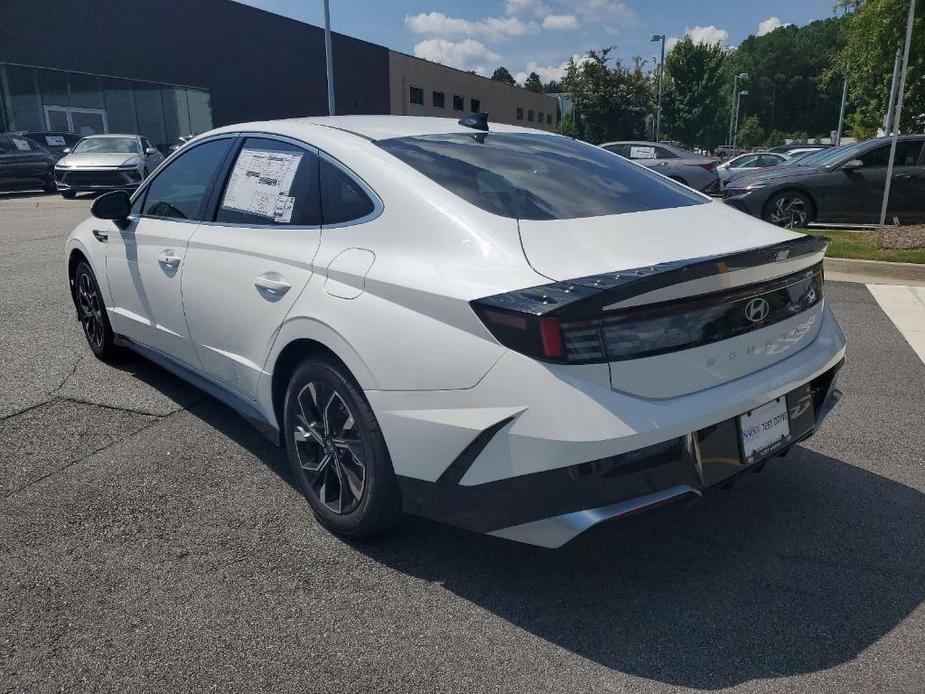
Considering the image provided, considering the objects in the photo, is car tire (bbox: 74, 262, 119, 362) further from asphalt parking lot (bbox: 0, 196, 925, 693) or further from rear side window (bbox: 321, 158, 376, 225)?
rear side window (bbox: 321, 158, 376, 225)

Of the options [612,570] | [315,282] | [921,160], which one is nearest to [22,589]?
[315,282]

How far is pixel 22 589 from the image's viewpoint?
2594 millimetres

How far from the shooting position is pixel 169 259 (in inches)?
148

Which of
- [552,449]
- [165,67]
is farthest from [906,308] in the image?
[165,67]

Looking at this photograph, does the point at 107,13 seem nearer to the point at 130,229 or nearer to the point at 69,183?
the point at 69,183

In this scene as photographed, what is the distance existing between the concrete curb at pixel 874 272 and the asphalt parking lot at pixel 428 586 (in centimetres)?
507

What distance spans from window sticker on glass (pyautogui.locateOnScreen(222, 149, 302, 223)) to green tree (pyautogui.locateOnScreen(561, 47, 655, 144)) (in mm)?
55314

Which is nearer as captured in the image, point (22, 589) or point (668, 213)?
point (22, 589)

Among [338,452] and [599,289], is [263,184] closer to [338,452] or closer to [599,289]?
[338,452]

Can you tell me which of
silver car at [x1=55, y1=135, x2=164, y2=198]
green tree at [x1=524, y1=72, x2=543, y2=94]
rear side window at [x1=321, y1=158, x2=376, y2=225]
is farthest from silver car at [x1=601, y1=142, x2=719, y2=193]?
green tree at [x1=524, y1=72, x2=543, y2=94]

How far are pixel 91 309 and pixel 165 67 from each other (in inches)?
1097

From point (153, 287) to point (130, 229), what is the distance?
0.50 meters

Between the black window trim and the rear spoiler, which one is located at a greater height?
the black window trim

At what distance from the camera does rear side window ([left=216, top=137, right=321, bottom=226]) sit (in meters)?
3.08
